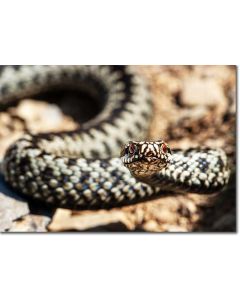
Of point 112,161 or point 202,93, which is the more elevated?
point 202,93

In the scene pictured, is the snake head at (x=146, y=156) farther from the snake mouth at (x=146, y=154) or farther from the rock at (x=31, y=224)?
the rock at (x=31, y=224)

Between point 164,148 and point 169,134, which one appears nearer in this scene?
point 164,148

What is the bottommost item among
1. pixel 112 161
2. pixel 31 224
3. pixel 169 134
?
pixel 31 224

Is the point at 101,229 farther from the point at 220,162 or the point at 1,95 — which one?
the point at 1,95

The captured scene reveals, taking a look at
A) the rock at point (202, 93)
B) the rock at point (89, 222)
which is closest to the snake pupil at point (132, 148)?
the rock at point (89, 222)

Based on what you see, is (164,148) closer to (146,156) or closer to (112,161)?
(146,156)

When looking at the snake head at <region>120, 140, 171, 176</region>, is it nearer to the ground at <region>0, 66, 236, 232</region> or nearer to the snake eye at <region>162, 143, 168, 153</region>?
the snake eye at <region>162, 143, 168, 153</region>

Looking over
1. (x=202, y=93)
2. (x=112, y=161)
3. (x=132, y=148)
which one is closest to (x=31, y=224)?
(x=112, y=161)
